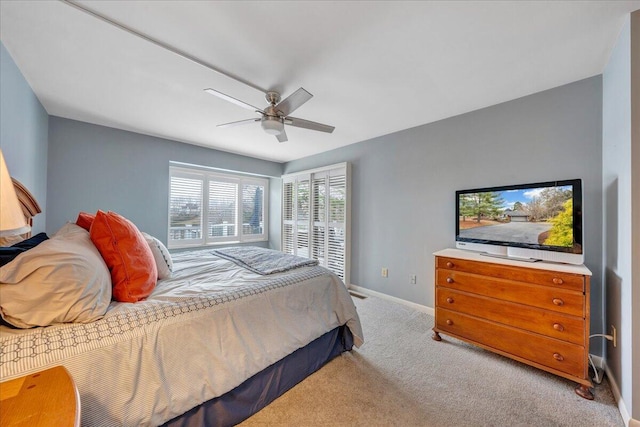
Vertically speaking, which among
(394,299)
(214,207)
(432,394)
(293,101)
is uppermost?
(293,101)

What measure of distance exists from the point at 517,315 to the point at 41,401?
265cm

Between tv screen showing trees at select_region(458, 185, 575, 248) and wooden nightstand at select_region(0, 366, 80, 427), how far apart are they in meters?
2.83

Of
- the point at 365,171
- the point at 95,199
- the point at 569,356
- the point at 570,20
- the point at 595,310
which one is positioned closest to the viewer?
the point at 570,20

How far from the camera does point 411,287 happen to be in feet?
10.3

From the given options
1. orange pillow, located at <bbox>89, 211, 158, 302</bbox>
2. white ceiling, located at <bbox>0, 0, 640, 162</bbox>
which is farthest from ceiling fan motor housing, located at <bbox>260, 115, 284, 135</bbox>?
orange pillow, located at <bbox>89, 211, 158, 302</bbox>

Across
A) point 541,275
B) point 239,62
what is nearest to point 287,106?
point 239,62

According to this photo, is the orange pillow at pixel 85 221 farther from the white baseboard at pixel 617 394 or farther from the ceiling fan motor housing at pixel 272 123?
the white baseboard at pixel 617 394

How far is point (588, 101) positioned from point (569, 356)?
79.6 inches

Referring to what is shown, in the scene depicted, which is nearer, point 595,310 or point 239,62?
point 239,62

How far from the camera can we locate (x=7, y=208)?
2.02ft

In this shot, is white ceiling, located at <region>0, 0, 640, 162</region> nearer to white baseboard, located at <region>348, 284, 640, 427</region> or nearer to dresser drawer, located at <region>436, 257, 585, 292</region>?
dresser drawer, located at <region>436, 257, 585, 292</region>

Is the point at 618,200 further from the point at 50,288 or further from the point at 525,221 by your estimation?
the point at 50,288

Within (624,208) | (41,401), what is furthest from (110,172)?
(624,208)

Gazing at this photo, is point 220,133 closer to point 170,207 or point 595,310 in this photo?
point 170,207
